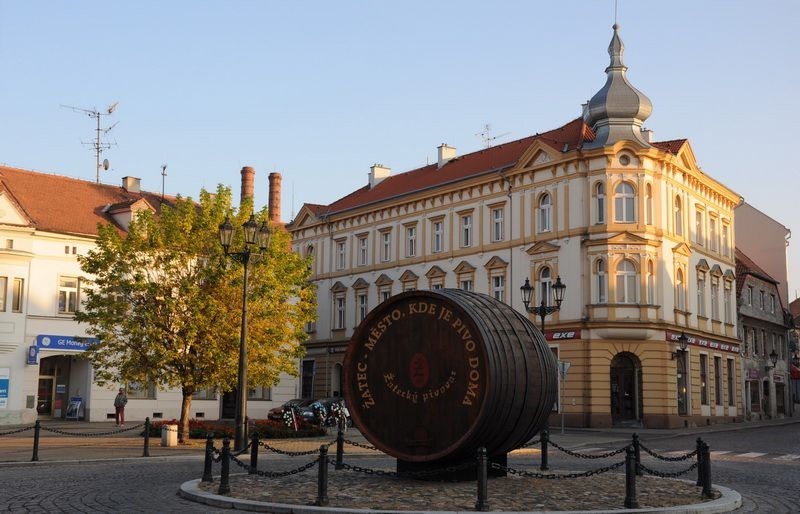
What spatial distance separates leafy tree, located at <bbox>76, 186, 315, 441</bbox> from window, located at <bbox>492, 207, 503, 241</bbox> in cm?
1802

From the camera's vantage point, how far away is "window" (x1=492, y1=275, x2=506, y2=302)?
143 feet

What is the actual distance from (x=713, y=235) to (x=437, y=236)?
536 inches

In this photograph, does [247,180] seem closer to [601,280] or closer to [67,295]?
[67,295]

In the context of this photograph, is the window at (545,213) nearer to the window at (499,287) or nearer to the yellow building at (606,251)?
the yellow building at (606,251)

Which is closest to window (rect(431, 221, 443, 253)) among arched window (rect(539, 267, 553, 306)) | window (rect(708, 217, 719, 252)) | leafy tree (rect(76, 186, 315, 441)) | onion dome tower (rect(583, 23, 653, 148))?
arched window (rect(539, 267, 553, 306))

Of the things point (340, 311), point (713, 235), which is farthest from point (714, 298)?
point (340, 311)

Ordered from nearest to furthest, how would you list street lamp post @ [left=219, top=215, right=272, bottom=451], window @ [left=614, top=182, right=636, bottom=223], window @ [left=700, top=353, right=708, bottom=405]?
street lamp post @ [left=219, top=215, right=272, bottom=451]
window @ [left=614, top=182, right=636, bottom=223]
window @ [left=700, top=353, right=708, bottom=405]

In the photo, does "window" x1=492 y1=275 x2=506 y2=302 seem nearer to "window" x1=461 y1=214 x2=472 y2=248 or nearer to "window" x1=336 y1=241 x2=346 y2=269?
"window" x1=461 y1=214 x2=472 y2=248

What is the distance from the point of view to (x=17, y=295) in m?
38.3

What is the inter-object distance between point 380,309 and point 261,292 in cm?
1341

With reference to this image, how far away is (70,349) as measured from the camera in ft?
129

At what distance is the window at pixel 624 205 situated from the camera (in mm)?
39531

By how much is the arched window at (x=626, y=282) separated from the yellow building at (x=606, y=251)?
5cm

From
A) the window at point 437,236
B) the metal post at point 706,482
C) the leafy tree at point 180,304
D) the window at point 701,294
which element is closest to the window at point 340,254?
the window at point 437,236
